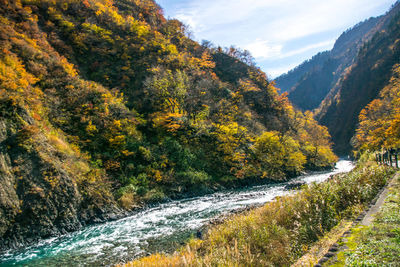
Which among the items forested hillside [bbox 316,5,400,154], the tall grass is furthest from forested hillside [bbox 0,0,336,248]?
forested hillside [bbox 316,5,400,154]

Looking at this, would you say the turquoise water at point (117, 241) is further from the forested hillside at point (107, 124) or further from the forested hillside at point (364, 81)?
the forested hillside at point (364, 81)

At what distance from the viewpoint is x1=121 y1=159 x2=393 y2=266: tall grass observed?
561 cm

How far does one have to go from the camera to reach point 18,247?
11.5 meters

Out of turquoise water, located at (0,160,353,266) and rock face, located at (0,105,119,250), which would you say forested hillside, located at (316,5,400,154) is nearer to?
turquoise water, located at (0,160,353,266)

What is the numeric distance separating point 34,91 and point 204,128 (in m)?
22.0

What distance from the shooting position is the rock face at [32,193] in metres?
12.0

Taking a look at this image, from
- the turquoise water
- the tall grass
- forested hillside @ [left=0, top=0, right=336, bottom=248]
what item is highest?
forested hillside @ [left=0, top=0, right=336, bottom=248]

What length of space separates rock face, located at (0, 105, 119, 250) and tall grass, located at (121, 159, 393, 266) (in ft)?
33.3

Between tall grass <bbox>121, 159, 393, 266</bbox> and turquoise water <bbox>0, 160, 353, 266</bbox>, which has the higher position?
tall grass <bbox>121, 159, 393, 266</bbox>

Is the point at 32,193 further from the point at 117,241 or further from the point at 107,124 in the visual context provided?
the point at 107,124

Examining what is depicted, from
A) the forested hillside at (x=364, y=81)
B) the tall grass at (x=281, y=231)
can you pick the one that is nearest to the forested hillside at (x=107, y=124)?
the tall grass at (x=281, y=231)

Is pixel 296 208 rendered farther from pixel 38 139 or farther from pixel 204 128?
pixel 204 128

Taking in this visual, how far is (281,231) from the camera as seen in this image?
6.83m

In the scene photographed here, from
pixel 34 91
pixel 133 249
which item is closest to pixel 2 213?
pixel 133 249
